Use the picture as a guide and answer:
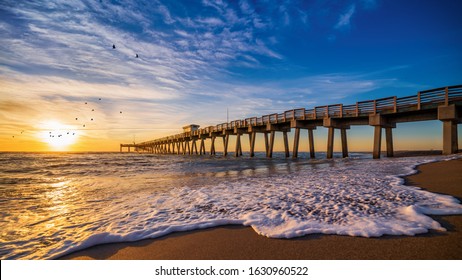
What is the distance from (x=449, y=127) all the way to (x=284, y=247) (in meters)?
16.2

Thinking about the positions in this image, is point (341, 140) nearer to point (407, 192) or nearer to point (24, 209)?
point (407, 192)

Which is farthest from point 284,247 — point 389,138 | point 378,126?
point 389,138

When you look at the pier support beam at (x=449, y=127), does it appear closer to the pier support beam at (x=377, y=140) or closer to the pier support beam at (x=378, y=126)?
the pier support beam at (x=378, y=126)

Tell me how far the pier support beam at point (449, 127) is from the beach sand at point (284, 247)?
44.6 ft

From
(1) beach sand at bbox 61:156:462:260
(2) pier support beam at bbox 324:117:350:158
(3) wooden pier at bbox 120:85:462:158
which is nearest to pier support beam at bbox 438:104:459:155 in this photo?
(3) wooden pier at bbox 120:85:462:158

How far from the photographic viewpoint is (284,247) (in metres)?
2.27

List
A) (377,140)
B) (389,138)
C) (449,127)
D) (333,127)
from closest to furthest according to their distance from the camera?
1. (449,127)
2. (377,140)
3. (389,138)
4. (333,127)

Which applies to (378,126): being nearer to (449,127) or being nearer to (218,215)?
(449,127)

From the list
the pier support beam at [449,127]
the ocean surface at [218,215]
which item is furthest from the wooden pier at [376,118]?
the ocean surface at [218,215]

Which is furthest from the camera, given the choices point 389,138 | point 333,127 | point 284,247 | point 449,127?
point 333,127

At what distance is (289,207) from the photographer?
3770 mm

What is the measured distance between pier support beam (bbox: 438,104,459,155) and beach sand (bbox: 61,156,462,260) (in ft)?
44.6

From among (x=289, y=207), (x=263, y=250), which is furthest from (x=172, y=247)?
(x=289, y=207)
